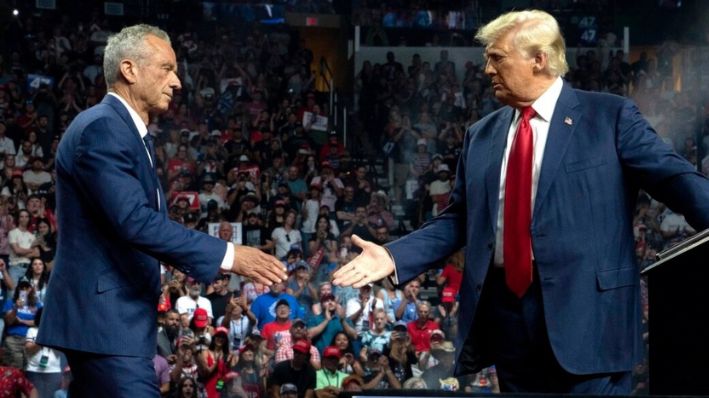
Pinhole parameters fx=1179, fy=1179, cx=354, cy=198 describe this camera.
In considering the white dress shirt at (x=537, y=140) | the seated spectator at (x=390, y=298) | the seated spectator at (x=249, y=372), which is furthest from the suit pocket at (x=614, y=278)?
the seated spectator at (x=390, y=298)

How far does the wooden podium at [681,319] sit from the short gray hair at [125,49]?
1684 millimetres

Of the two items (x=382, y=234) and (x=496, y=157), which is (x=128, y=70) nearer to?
(x=496, y=157)

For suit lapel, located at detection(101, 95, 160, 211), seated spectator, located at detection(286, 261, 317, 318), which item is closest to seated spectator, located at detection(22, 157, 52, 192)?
seated spectator, located at detection(286, 261, 317, 318)

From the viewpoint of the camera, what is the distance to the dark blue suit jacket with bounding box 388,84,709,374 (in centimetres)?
306

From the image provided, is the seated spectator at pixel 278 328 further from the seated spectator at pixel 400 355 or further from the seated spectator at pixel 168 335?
the seated spectator at pixel 400 355

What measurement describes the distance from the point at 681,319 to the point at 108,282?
160 cm

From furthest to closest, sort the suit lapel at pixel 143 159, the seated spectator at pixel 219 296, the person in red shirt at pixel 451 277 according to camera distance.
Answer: the person in red shirt at pixel 451 277
the seated spectator at pixel 219 296
the suit lapel at pixel 143 159

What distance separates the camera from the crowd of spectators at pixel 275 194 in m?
9.43

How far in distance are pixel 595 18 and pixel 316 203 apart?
832 centimetres

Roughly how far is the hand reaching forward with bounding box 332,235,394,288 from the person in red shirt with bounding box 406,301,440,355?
6.60 m

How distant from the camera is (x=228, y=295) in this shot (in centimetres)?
1017

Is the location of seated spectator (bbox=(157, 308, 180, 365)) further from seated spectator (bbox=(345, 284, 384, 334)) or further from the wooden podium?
the wooden podium

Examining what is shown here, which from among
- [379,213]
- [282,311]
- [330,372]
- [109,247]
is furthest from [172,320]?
[109,247]

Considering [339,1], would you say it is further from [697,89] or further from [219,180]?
[219,180]
